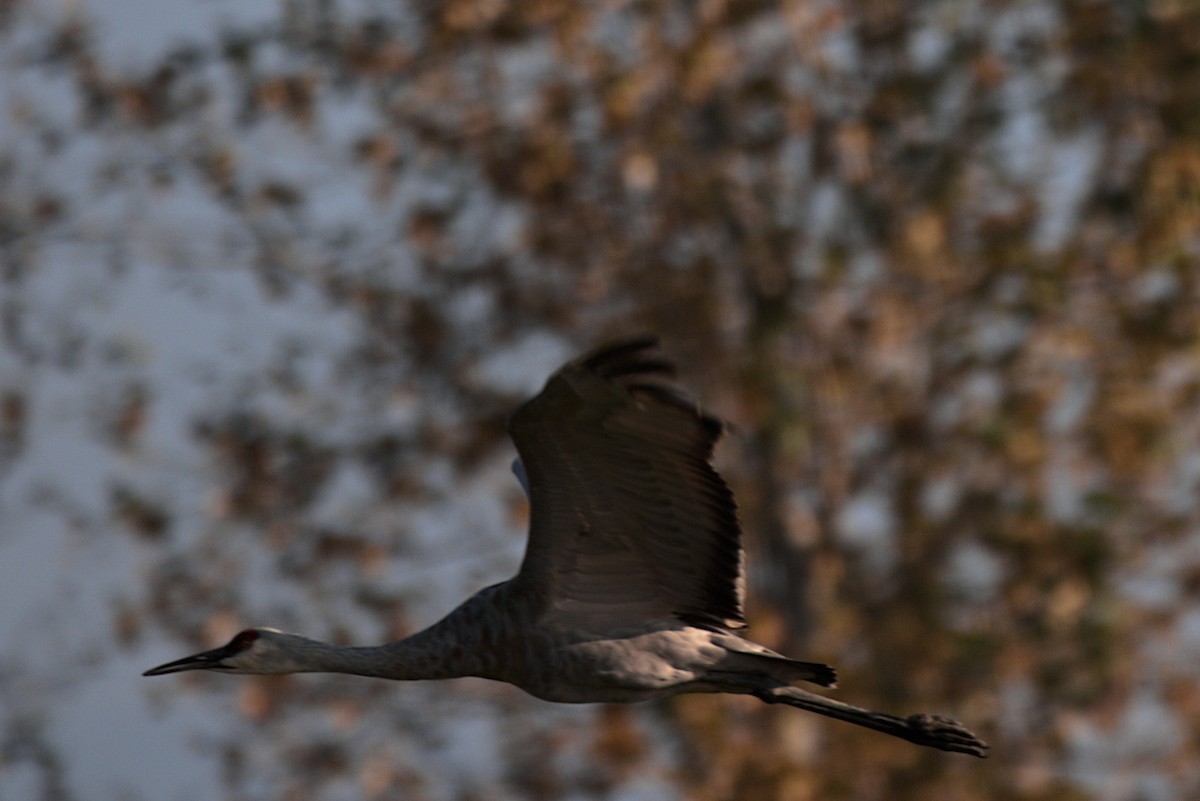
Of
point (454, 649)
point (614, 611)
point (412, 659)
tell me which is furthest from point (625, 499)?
point (412, 659)

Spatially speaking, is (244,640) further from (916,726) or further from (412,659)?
(916,726)

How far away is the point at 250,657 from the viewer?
701cm

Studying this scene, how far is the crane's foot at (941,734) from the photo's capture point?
727cm

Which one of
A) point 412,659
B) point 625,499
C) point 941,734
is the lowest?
point 412,659

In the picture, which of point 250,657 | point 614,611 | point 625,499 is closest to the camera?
point 625,499

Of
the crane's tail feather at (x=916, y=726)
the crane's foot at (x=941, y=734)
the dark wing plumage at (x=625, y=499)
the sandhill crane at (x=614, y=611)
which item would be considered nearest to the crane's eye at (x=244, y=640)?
the sandhill crane at (x=614, y=611)

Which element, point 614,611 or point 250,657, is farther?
point 250,657

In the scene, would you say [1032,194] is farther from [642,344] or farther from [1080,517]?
[642,344]

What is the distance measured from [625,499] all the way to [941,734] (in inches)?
70.6

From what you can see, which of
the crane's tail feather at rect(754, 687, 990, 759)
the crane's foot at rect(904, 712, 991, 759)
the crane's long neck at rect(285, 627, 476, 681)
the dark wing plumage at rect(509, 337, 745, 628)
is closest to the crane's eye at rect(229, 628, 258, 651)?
the crane's long neck at rect(285, 627, 476, 681)

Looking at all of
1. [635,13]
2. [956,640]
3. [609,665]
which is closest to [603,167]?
[635,13]

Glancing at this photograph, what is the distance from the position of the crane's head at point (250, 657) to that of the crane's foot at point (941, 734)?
91.0 inches

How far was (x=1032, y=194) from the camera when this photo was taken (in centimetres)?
1375

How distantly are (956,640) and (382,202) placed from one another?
5.32 meters
